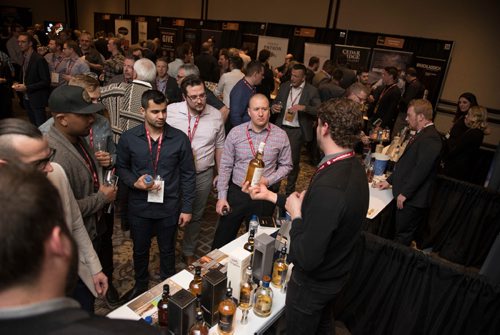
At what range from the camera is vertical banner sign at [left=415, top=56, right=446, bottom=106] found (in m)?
7.79

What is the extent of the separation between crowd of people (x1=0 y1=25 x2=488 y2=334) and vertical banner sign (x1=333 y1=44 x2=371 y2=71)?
431 centimetres

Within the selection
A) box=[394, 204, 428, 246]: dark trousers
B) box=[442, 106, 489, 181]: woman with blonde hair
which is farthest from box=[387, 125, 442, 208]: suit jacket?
box=[442, 106, 489, 181]: woman with blonde hair

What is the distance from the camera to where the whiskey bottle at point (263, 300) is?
1.72m

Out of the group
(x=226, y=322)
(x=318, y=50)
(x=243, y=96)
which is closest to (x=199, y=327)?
(x=226, y=322)

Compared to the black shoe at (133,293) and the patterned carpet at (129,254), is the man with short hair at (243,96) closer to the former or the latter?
the patterned carpet at (129,254)

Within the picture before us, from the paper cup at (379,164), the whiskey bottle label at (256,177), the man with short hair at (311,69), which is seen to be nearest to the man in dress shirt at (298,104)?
the paper cup at (379,164)

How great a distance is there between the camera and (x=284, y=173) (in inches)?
109

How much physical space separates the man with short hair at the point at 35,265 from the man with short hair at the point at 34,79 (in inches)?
211

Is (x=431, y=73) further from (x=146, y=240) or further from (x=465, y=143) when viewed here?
(x=146, y=240)

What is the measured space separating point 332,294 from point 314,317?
164 mm

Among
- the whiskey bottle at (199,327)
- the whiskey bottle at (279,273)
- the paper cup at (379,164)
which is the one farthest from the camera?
the paper cup at (379,164)

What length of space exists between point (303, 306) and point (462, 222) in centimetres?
310

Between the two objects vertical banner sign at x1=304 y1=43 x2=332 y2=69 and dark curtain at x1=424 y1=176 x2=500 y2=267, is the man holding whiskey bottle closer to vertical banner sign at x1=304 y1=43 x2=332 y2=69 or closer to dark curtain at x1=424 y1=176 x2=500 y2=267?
dark curtain at x1=424 y1=176 x2=500 y2=267

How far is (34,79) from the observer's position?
16.6 feet
